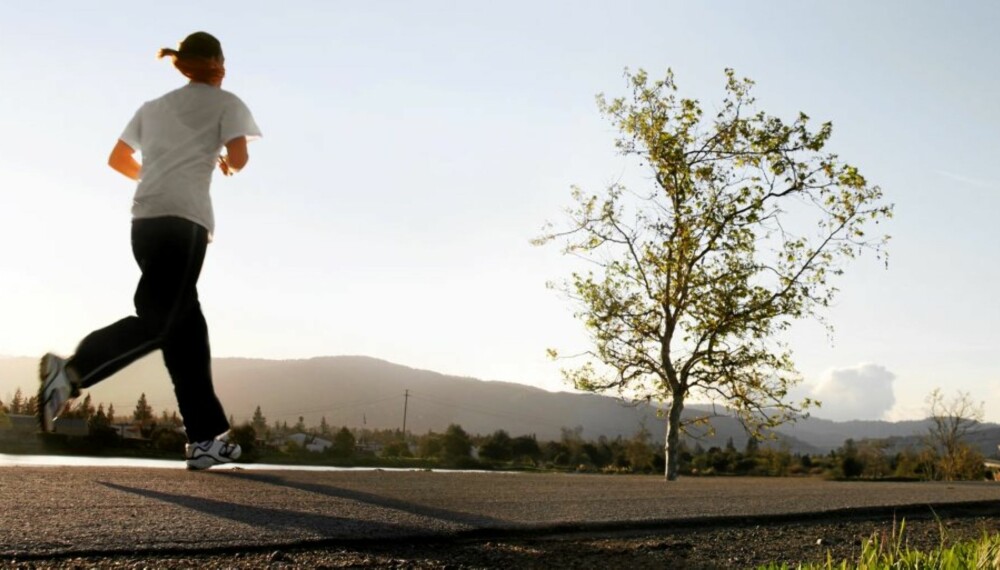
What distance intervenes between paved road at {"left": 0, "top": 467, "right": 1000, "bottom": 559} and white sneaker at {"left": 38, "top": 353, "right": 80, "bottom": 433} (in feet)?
1.52

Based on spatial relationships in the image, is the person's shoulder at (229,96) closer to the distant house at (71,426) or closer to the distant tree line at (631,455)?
the distant house at (71,426)

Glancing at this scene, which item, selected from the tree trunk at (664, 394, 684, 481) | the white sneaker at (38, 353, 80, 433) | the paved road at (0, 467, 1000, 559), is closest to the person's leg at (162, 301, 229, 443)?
the paved road at (0, 467, 1000, 559)

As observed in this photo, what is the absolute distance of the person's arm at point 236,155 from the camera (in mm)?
4727

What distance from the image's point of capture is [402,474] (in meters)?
8.33

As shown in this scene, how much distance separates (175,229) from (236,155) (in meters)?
0.56

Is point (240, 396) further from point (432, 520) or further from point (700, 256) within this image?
point (432, 520)

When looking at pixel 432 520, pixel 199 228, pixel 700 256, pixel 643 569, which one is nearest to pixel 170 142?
pixel 199 228

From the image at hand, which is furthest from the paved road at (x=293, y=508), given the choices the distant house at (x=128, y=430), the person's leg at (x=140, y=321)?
the distant house at (x=128, y=430)

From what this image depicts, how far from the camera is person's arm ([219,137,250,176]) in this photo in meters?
4.73

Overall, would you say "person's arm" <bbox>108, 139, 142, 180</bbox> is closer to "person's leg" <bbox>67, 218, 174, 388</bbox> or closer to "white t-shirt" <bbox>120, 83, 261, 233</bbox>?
"white t-shirt" <bbox>120, 83, 261, 233</bbox>

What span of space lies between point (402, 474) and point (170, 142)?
458cm

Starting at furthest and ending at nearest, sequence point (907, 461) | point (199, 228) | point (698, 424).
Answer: point (907, 461) < point (698, 424) < point (199, 228)

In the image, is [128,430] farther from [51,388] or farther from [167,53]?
[167,53]

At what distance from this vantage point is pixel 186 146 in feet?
15.4
